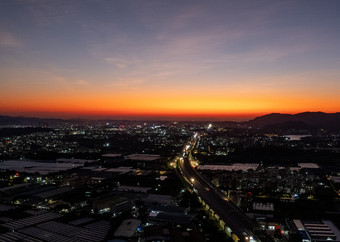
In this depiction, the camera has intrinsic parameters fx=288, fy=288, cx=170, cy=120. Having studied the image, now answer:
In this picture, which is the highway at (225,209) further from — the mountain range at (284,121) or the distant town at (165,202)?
the mountain range at (284,121)

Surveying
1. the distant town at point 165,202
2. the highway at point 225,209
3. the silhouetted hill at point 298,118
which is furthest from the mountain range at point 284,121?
the highway at point 225,209

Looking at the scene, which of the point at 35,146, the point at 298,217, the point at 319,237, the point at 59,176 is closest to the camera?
the point at 319,237

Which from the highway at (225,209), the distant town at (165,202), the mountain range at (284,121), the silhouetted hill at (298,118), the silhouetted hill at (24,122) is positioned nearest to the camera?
the highway at (225,209)

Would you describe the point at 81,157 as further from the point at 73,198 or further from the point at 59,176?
the point at 73,198

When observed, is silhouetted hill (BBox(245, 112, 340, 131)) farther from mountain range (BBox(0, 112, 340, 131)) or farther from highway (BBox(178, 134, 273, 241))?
highway (BBox(178, 134, 273, 241))

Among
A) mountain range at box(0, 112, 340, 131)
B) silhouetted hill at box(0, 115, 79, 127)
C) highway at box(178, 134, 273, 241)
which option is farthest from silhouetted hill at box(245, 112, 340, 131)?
highway at box(178, 134, 273, 241)

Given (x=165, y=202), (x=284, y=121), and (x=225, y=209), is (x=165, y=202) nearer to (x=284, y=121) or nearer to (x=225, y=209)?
(x=225, y=209)

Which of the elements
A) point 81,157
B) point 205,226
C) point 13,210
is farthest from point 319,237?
point 81,157

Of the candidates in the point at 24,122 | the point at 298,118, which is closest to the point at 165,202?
the point at 24,122

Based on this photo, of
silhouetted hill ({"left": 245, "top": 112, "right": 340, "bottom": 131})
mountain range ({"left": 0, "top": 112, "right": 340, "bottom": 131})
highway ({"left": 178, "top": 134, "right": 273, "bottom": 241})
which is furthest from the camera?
silhouetted hill ({"left": 245, "top": 112, "right": 340, "bottom": 131})
